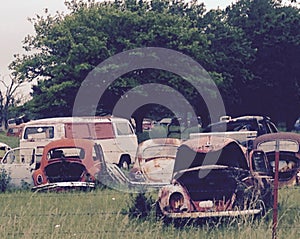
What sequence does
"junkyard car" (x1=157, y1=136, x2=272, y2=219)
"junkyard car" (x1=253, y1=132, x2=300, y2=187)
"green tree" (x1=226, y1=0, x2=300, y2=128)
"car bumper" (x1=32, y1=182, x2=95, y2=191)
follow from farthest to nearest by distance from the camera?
"green tree" (x1=226, y1=0, x2=300, y2=128) → "junkyard car" (x1=253, y1=132, x2=300, y2=187) → "car bumper" (x1=32, y1=182, x2=95, y2=191) → "junkyard car" (x1=157, y1=136, x2=272, y2=219)

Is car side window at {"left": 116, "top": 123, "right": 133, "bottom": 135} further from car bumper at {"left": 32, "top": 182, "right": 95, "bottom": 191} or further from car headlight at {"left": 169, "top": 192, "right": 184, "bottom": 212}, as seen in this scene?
car headlight at {"left": 169, "top": 192, "right": 184, "bottom": 212}

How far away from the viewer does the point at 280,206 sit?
8.44 m

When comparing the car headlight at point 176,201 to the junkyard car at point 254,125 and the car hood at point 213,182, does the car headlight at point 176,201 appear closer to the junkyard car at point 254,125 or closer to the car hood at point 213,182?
the car hood at point 213,182

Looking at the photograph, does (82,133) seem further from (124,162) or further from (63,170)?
(63,170)

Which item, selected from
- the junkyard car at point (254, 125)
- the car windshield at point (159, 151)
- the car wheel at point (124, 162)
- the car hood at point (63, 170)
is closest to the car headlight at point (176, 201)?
the car hood at point (63, 170)

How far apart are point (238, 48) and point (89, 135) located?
19.9 meters

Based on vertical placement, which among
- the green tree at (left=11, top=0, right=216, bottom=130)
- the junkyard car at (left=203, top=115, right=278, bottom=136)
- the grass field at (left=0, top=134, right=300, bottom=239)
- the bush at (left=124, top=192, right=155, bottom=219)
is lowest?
the grass field at (left=0, top=134, right=300, bottom=239)

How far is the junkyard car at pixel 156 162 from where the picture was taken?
1239cm

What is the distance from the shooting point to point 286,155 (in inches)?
494

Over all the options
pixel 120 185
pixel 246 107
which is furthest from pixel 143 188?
pixel 246 107

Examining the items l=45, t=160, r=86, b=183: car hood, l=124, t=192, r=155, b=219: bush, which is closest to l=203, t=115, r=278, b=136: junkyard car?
l=45, t=160, r=86, b=183: car hood

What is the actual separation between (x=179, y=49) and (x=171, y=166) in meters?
19.7

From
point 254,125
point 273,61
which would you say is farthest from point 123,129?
point 273,61

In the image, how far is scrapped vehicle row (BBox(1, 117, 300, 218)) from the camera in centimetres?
752
